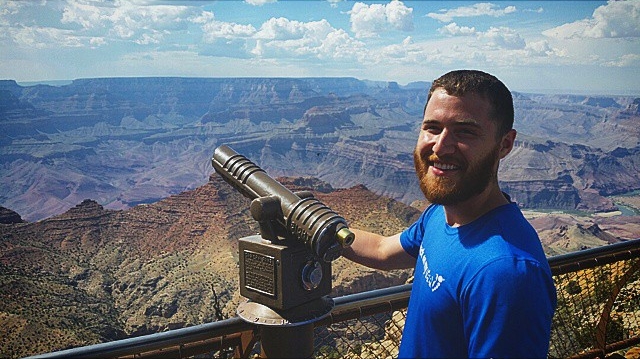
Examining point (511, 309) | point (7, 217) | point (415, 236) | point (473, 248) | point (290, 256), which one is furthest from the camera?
point (7, 217)

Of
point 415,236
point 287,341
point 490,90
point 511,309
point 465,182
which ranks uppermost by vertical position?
point 490,90

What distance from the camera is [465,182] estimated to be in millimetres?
2412

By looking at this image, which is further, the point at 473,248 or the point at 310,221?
the point at 310,221

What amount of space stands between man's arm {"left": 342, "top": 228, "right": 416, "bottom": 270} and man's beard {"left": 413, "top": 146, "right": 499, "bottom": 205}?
92cm

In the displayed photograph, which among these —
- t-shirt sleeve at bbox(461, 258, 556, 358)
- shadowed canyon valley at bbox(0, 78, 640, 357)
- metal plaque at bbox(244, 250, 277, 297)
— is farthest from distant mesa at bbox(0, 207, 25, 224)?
t-shirt sleeve at bbox(461, 258, 556, 358)

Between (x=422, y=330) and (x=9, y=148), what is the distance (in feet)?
613

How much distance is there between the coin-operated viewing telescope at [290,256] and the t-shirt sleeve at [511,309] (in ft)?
2.15

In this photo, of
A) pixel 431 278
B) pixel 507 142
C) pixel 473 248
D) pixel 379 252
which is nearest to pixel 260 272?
pixel 431 278

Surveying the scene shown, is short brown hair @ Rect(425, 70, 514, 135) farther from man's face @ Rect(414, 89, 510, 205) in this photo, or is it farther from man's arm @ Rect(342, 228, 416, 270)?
man's arm @ Rect(342, 228, 416, 270)

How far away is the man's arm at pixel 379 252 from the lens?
3.36m

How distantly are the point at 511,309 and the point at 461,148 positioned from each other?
0.77 metres

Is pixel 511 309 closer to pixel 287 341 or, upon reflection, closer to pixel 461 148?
pixel 461 148

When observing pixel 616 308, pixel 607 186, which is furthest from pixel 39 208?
pixel 616 308

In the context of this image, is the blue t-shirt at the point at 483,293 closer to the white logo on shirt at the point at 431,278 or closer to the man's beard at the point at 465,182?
the white logo on shirt at the point at 431,278
